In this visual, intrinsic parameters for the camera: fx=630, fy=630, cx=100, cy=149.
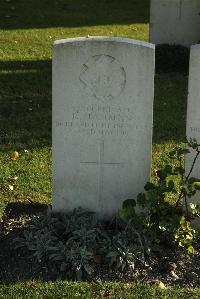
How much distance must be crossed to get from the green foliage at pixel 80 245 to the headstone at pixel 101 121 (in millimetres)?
274

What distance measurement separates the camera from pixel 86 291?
4332mm

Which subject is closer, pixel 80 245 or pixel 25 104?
pixel 80 245

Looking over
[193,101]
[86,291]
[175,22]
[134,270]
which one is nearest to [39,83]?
[175,22]

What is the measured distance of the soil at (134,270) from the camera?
4.53 m

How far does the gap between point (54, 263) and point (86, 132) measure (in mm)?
1075

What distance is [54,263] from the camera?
4633mm

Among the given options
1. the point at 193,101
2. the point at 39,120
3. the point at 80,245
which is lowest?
the point at 80,245

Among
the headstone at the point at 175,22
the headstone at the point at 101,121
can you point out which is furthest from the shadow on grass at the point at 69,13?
the headstone at the point at 101,121

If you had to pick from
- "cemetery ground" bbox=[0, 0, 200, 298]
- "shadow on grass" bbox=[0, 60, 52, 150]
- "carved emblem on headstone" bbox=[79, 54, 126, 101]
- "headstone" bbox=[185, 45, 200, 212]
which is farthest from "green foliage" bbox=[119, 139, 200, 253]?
"shadow on grass" bbox=[0, 60, 52, 150]

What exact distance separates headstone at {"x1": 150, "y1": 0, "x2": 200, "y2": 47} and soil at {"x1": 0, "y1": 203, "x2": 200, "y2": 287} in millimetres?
6822

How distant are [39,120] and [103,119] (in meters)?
3.18

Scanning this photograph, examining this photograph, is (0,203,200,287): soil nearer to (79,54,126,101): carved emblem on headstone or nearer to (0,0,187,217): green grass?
(0,0,187,217): green grass

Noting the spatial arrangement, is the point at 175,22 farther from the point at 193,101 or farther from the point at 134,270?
the point at 134,270

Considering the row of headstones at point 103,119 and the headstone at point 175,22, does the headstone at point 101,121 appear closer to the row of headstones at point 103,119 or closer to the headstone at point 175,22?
the row of headstones at point 103,119
